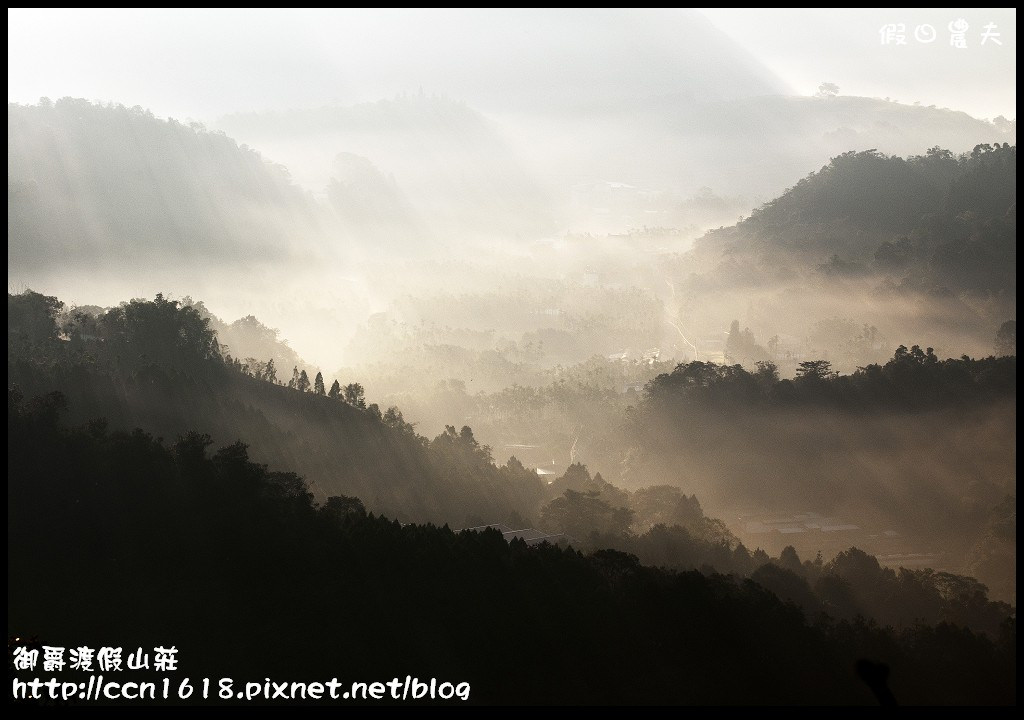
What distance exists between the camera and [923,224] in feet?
584

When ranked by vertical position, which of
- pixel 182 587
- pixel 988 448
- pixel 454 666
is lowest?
pixel 454 666

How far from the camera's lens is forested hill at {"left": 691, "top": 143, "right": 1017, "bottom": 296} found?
16162 centimetres

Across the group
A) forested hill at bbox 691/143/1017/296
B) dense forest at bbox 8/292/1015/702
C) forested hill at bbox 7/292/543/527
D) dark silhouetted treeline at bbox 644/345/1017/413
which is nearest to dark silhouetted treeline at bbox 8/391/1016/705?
dense forest at bbox 8/292/1015/702

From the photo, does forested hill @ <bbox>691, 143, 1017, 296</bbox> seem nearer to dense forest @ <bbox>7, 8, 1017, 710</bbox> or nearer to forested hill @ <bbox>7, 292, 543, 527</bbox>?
dense forest @ <bbox>7, 8, 1017, 710</bbox>

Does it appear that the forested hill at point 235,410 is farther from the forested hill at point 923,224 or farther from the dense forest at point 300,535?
the forested hill at point 923,224

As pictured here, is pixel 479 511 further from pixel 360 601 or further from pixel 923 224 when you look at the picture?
pixel 923 224

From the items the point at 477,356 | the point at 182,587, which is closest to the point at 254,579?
the point at 182,587

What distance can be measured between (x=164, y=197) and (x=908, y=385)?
133256 mm

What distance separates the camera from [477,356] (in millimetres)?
191375

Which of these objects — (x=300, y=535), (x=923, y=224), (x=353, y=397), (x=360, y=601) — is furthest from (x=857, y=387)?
(x=360, y=601)

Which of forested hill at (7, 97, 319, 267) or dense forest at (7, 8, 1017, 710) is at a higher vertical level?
forested hill at (7, 97, 319, 267)

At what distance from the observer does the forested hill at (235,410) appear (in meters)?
62.4

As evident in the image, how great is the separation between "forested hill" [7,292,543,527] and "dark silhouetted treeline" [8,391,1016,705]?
9573 millimetres

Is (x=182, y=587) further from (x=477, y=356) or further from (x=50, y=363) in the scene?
(x=477, y=356)
